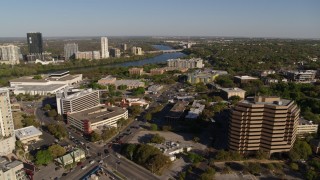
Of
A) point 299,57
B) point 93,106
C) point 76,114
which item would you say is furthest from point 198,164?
→ point 299,57

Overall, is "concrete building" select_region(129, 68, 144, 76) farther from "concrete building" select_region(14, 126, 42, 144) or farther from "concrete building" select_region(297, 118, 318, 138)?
"concrete building" select_region(297, 118, 318, 138)

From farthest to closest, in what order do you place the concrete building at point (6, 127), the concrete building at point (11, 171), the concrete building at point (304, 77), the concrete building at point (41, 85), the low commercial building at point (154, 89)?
the concrete building at point (304, 77), the concrete building at point (41, 85), the low commercial building at point (154, 89), the concrete building at point (6, 127), the concrete building at point (11, 171)

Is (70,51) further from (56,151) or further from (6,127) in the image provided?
(56,151)

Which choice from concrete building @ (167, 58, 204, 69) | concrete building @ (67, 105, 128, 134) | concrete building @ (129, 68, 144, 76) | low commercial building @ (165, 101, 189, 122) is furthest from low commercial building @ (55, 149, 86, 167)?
concrete building @ (167, 58, 204, 69)

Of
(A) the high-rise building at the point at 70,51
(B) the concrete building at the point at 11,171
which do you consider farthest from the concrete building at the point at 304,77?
(A) the high-rise building at the point at 70,51

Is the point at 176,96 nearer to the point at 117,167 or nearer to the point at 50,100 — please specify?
the point at 50,100

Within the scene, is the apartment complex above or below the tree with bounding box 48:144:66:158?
above

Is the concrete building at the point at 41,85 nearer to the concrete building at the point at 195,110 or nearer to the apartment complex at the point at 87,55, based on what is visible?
the concrete building at the point at 195,110

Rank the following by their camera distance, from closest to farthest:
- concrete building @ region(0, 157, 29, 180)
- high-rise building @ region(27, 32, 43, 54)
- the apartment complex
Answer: concrete building @ region(0, 157, 29, 180)
high-rise building @ region(27, 32, 43, 54)
the apartment complex
